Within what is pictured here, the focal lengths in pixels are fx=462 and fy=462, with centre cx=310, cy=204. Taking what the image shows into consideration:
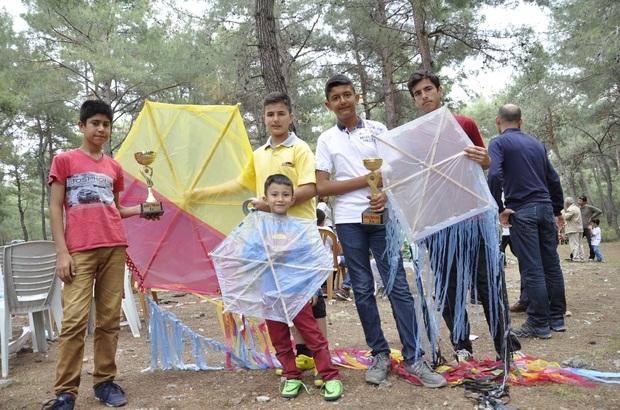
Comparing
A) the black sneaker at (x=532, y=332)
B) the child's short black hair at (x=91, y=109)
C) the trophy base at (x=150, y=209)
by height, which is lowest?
the black sneaker at (x=532, y=332)

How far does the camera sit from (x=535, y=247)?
371 cm

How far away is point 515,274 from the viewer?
27.9 feet

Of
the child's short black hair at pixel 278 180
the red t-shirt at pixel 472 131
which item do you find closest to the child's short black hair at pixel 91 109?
the child's short black hair at pixel 278 180

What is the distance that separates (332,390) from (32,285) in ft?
9.89

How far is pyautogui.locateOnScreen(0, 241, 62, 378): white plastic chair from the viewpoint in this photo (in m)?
3.91

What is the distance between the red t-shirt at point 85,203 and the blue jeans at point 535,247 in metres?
3.01

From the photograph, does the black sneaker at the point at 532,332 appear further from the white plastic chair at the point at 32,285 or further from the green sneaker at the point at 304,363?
the white plastic chair at the point at 32,285

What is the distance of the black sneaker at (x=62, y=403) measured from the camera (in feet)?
8.53

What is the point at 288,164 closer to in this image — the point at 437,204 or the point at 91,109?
the point at 437,204

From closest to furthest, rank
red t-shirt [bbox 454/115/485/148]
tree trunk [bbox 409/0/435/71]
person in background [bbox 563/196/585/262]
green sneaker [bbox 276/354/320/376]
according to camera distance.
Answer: red t-shirt [bbox 454/115/485/148]
green sneaker [bbox 276/354/320/376]
tree trunk [bbox 409/0/435/71]
person in background [bbox 563/196/585/262]

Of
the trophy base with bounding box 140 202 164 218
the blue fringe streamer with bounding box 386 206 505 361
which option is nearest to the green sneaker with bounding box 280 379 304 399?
the blue fringe streamer with bounding box 386 206 505 361

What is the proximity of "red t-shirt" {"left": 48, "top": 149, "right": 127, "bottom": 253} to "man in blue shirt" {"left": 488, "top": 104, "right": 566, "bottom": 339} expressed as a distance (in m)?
2.83

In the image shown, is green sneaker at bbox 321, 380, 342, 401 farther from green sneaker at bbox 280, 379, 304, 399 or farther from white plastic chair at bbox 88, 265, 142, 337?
white plastic chair at bbox 88, 265, 142, 337

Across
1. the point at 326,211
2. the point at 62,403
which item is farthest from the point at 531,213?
the point at 326,211
